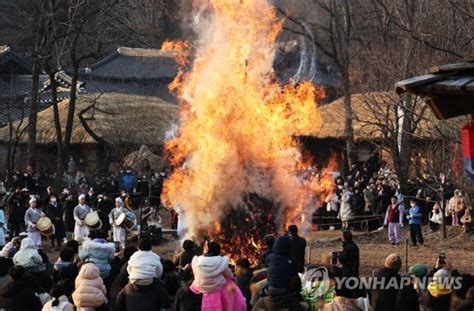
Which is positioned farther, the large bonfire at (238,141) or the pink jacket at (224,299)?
the large bonfire at (238,141)

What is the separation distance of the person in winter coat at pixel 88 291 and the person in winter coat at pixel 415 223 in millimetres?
15805

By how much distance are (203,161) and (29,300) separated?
9.61 meters

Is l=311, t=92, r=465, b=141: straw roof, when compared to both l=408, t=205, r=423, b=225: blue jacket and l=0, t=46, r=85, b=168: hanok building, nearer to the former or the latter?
l=408, t=205, r=423, b=225: blue jacket

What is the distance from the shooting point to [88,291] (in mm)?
10867

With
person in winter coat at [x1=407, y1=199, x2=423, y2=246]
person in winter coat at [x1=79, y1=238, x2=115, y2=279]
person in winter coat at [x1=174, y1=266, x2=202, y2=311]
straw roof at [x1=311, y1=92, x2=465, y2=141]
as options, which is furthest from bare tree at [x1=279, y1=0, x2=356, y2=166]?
person in winter coat at [x1=174, y1=266, x2=202, y2=311]

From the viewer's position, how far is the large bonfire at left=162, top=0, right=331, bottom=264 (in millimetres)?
19953

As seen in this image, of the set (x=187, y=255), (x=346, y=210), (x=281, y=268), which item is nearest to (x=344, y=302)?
(x=281, y=268)

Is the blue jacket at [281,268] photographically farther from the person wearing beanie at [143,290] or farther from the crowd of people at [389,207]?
the crowd of people at [389,207]

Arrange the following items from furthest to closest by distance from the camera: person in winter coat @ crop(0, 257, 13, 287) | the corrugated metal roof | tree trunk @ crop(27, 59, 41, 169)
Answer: tree trunk @ crop(27, 59, 41, 169)
person in winter coat @ crop(0, 257, 13, 287)
the corrugated metal roof

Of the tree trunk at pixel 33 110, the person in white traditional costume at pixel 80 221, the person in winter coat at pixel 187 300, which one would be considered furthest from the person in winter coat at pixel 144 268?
the tree trunk at pixel 33 110

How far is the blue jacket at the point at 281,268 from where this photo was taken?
35.0 feet

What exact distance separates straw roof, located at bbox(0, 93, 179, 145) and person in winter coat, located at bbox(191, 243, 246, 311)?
33458mm

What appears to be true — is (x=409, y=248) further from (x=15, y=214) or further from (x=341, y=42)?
(x=341, y=42)

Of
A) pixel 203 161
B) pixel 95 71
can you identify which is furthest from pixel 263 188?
pixel 95 71
